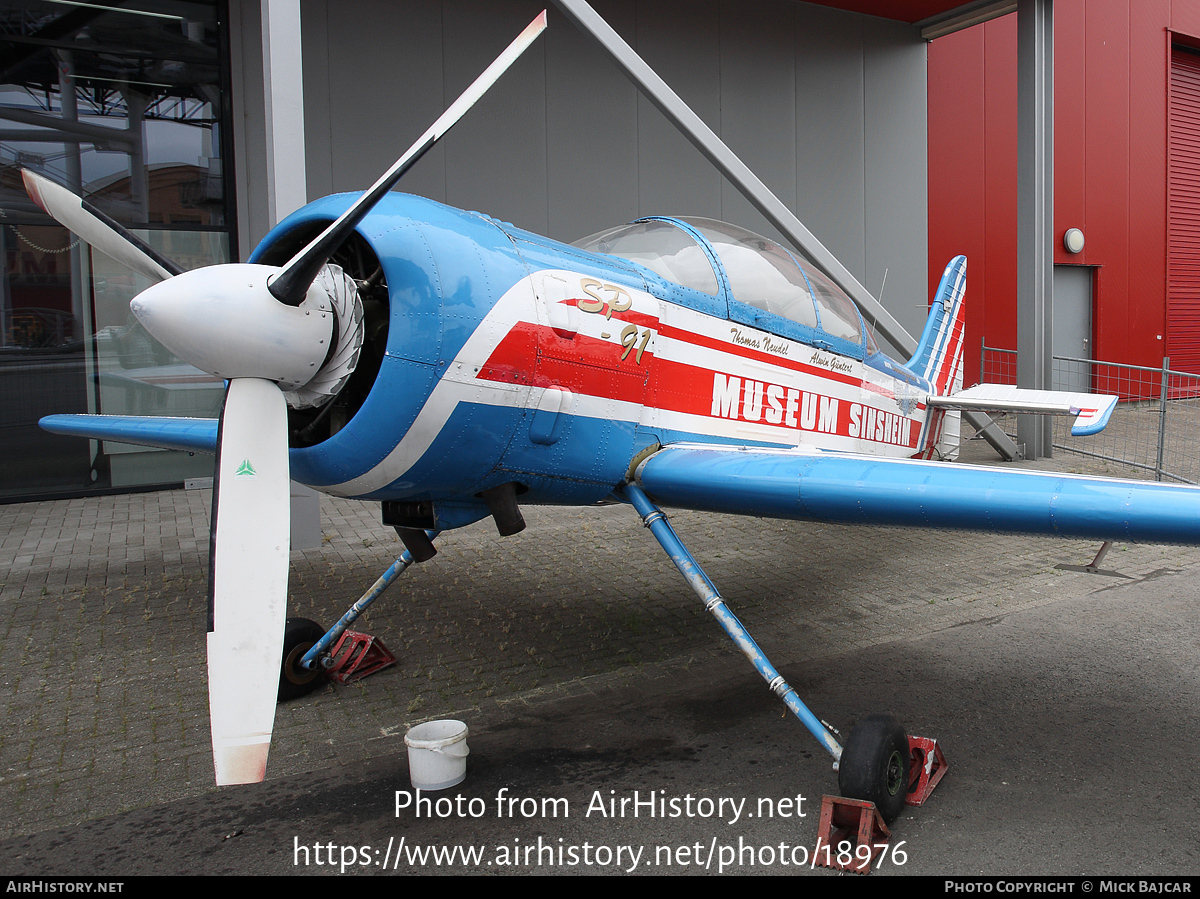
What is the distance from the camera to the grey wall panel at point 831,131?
11.9m

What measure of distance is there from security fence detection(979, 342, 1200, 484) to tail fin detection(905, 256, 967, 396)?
2038 millimetres

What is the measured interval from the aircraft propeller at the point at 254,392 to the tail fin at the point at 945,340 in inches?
193

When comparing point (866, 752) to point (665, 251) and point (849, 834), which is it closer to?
point (849, 834)

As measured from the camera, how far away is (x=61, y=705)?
3.89m

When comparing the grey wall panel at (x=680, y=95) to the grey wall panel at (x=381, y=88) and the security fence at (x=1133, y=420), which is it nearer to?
the grey wall panel at (x=381, y=88)

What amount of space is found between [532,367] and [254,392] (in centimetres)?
99

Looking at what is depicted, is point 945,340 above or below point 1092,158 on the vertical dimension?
below

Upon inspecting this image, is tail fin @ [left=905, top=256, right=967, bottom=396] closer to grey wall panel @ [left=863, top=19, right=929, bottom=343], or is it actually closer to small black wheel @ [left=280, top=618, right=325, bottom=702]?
small black wheel @ [left=280, top=618, right=325, bottom=702]

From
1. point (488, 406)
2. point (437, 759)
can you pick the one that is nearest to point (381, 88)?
point (488, 406)

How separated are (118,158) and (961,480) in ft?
30.7

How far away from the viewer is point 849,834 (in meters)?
2.77

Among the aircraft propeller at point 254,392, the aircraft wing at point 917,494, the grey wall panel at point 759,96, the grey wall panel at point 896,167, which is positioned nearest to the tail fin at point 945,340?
the aircraft wing at point 917,494
